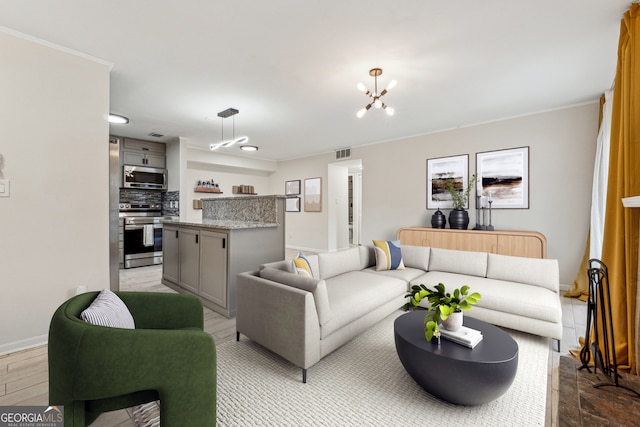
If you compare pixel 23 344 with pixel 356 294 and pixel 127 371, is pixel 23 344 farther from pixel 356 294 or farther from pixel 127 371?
pixel 356 294

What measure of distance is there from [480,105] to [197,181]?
6.24m

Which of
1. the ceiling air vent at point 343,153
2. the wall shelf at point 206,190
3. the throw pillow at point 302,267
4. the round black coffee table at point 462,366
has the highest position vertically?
the ceiling air vent at point 343,153

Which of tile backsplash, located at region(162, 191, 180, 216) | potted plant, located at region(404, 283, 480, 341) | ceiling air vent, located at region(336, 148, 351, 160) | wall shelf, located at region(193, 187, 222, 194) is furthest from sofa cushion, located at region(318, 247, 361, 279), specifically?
wall shelf, located at region(193, 187, 222, 194)

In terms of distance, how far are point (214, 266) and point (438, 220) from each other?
12.0 feet

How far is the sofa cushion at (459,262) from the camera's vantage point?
321 cm

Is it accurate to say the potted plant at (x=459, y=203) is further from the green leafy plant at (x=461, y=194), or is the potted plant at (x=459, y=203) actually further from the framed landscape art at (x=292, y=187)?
the framed landscape art at (x=292, y=187)

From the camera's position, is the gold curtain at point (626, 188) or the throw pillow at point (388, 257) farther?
the throw pillow at point (388, 257)

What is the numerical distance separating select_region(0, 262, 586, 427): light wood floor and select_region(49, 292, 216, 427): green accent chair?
649mm

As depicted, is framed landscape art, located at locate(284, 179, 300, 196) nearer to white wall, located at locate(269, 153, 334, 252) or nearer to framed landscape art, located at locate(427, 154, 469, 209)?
white wall, located at locate(269, 153, 334, 252)

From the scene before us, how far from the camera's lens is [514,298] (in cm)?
246

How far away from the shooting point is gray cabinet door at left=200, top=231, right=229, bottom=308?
3.09 meters

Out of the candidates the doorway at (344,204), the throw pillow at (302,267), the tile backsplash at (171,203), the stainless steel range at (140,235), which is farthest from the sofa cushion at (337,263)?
the stainless steel range at (140,235)

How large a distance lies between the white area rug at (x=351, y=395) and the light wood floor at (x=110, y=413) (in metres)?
0.06

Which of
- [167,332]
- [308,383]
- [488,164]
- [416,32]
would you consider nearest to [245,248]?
[308,383]
